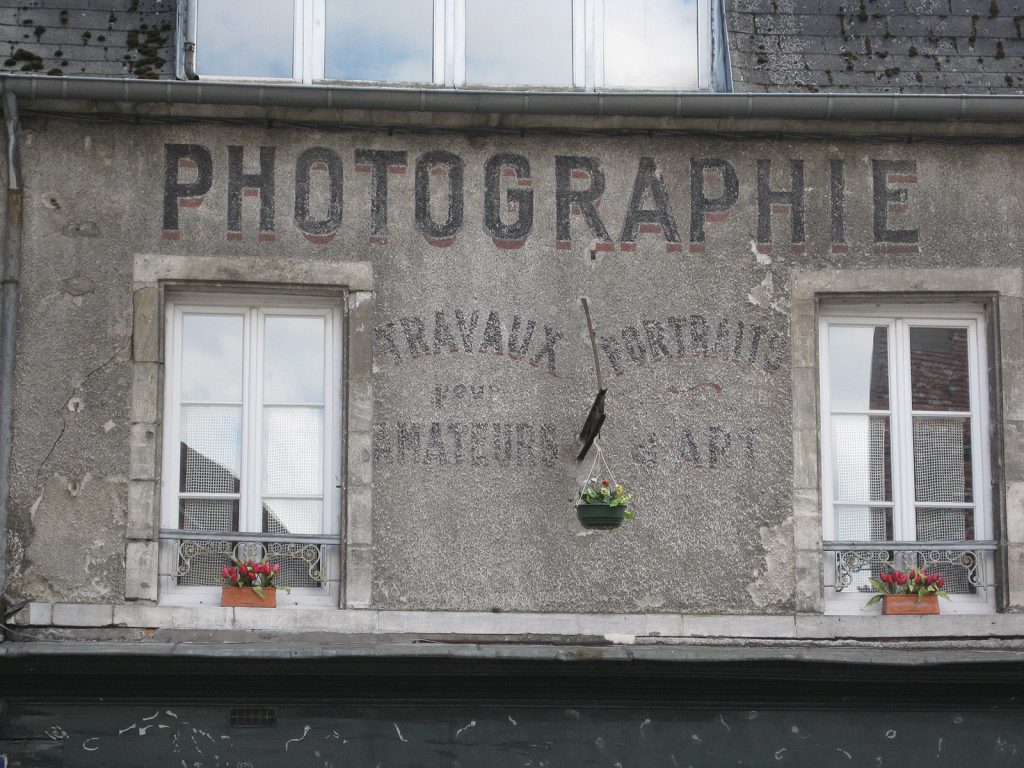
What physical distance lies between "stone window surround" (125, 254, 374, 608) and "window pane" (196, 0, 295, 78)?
114 cm

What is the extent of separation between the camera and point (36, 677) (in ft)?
26.4

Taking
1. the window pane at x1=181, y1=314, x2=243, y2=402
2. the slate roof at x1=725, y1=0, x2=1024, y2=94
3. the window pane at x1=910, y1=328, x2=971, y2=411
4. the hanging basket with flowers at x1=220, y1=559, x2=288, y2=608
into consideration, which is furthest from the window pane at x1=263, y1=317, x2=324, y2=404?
the window pane at x1=910, y1=328, x2=971, y2=411

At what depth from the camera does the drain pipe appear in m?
8.22

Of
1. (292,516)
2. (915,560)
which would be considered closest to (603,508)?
(292,516)

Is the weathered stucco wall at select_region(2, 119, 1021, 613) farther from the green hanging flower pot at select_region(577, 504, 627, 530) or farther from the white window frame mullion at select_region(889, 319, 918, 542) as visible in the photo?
the white window frame mullion at select_region(889, 319, 918, 542)

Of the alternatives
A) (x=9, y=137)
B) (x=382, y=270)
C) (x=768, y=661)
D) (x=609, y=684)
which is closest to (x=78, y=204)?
(x=9, y=137)

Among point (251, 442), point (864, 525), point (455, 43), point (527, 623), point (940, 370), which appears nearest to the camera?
point (527, 623)

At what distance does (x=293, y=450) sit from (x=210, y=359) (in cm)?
64

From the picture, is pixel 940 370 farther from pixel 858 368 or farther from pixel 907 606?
pixel 907 606

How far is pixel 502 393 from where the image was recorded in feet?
28.0

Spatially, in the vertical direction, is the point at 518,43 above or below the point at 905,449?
above

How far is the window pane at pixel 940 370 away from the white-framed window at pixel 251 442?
3044 millimetres

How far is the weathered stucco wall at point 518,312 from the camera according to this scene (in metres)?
8.36

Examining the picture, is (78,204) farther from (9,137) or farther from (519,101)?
(519,101)
